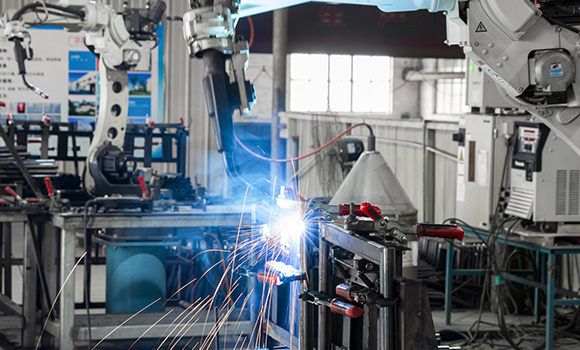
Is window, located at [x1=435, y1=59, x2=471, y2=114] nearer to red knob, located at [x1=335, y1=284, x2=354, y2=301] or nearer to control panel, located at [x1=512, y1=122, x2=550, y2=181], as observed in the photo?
control panel, located at [x1=512, y1=122, x2=550, y2=181]

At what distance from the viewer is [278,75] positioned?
35.8ft

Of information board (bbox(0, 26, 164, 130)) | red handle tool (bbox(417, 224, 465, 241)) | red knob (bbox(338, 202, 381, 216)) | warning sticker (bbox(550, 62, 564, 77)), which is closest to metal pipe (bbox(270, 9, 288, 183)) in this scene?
information board (bbox(0, 26, 164, 130))

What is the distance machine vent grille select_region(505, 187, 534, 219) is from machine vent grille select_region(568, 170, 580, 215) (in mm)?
256

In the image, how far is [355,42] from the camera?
10906 millimetres

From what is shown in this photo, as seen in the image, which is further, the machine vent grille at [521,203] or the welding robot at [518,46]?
the machine vent grille at [521,203]

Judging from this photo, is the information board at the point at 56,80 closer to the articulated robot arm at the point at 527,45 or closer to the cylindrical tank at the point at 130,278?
the cylindrical tank at the point at 130,278

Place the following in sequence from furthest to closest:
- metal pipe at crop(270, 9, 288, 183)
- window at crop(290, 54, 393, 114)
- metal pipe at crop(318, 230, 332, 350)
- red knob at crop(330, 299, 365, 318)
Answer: window at crop(290, 54, 393, 114) → metal pipe at crop(270, 9, 288, 183) → metal pipe at crop(318, 230, 332, 350) → red knob at crop(330, 299, 365, 318)

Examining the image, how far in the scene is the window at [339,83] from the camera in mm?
18062

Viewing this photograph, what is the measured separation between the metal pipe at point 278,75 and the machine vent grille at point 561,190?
521 centimetres

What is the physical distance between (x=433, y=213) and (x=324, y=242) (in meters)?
5.42

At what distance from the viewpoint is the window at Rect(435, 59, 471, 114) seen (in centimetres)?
1789

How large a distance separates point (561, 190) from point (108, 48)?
323 centimetres

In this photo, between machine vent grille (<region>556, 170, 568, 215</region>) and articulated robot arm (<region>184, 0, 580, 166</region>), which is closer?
articulated robot arm (<region>184, 0, 580, 166</region>)

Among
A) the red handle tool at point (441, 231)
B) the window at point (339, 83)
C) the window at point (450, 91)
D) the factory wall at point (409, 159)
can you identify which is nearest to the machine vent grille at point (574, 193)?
the factory wall at point (409, 159)
